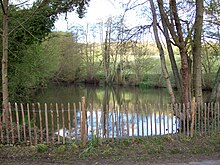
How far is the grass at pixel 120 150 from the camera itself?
6.62m

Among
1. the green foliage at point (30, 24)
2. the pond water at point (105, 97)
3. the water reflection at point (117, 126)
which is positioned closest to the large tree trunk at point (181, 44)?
the water reflection at point (117, 126)

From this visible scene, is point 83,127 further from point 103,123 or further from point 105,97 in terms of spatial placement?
point 105,97

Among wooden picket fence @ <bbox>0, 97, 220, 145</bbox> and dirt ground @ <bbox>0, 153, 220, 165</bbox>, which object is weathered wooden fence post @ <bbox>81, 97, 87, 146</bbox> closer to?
wooden picket fence @ <bbox>0, 97, 220, 145</bbox>

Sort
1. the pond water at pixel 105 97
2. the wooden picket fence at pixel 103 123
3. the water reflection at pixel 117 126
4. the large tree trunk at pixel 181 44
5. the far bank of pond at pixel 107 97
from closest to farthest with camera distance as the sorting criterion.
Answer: the wooden picket fence at pixel 103 123 → the water reflection at pixel 117 126 → the large tree trunk at pixel 181 44 → the far bank of pond at pixel 107 97 → the pond water at pixel 105 97

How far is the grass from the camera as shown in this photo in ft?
21.7

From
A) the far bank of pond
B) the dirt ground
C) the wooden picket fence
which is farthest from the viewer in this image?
the far bank of pond

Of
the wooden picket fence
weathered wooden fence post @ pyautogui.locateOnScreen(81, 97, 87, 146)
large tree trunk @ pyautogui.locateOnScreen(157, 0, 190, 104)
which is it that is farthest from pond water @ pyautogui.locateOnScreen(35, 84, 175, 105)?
weathered wooden fence post @ pyautogui.locateOnScreen(81, 97, 87, 146)

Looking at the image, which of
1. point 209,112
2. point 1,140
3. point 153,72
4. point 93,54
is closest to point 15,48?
point 1,140

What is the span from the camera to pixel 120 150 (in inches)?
281

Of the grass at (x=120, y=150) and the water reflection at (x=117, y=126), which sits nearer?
the grass at (x=120, y=150)

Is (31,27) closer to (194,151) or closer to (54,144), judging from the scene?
(54,144)

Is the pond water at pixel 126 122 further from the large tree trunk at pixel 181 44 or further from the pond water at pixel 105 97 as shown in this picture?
the pond water at pixel 105 97

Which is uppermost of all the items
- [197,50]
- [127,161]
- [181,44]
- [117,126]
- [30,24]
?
[30,24]

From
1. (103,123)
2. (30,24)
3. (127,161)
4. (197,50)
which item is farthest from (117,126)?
(30,24)
